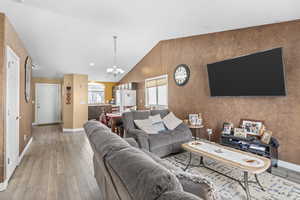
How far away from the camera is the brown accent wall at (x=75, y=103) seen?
225 inches

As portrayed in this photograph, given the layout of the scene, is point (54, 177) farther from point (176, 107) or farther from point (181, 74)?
point (181, 74)

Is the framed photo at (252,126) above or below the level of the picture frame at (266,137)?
above

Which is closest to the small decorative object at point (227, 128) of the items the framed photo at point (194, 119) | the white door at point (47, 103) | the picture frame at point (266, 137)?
the picture frame at point (266, 137)

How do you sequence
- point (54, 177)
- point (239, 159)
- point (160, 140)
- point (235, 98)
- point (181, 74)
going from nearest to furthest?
point (239, 159), point (54, 177), point (160, 140), point (235, 98), point (181, 74)

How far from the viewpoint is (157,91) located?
571 cm

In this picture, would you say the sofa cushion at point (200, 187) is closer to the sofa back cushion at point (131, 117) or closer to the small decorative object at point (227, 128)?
the sofa back cushion at point (131, 117)

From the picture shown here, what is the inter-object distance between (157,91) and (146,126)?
8.57 feet

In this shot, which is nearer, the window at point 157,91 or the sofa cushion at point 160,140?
the sofa cushion at point 160,140

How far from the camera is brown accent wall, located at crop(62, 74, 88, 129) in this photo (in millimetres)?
5716

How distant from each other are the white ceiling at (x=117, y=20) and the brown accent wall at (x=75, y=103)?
2.60 feet

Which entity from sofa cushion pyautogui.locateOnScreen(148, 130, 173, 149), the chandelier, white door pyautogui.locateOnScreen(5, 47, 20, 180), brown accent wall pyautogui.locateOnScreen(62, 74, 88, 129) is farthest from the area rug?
brown accent wall pyautogui.locateOnScreen(62, 74, 88, 129)

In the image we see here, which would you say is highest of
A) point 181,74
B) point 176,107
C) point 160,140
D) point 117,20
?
point 117,20

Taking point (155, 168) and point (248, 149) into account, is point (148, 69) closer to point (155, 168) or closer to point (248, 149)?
point (248, 149)

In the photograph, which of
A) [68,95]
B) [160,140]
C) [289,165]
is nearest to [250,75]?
[289,165]
